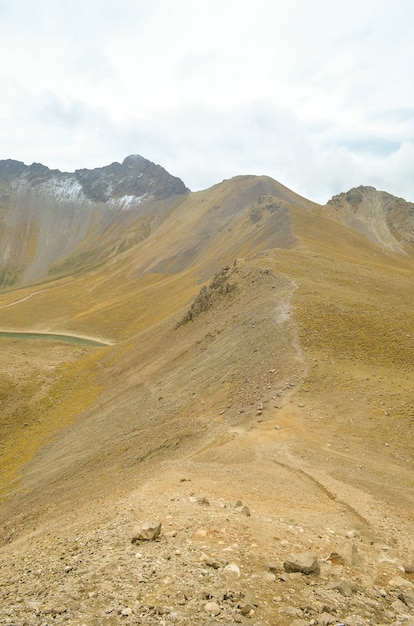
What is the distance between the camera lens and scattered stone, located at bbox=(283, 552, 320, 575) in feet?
39.6

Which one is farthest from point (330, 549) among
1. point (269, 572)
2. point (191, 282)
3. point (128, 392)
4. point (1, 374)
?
point (191, 282)

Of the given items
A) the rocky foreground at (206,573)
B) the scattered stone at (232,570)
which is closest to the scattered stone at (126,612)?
the rocky foreground at (206,573)

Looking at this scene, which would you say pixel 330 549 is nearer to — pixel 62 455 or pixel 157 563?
pixel 157 563

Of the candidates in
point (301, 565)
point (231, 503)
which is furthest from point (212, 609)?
point (231, 503)

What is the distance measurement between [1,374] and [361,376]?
51519 millimetres

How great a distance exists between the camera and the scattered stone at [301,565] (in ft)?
39.6

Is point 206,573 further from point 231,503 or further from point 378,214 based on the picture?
point 378,214

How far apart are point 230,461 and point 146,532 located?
12117 mm

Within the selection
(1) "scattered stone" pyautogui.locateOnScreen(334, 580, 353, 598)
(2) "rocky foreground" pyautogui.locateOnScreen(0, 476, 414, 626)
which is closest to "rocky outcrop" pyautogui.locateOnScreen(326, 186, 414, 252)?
(2) "rocky foreground" pyautogui.locateOnScreen(0, 476, 414, 626)

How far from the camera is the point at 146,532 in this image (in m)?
14.5

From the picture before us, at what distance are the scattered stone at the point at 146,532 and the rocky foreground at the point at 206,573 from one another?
36mm

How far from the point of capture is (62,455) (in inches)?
1673

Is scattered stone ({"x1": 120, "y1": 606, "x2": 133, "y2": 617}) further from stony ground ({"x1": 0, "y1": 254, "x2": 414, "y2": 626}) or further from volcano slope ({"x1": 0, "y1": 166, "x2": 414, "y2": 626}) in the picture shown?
volcano slope ({"x1": 0, "y1": 166, "x2": 414, "y2": 626})

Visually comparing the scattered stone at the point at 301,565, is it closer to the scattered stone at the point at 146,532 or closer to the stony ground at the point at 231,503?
the stony ground at the point at 231,503
